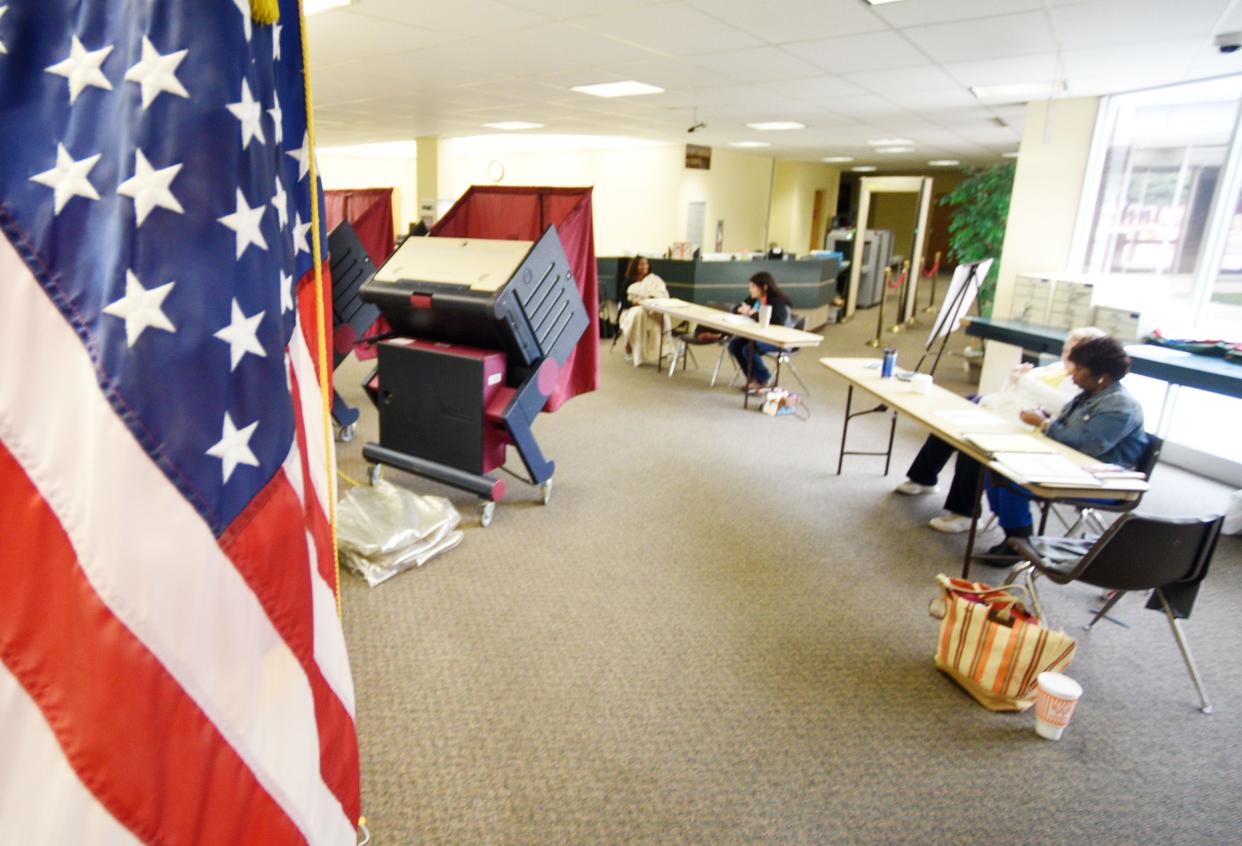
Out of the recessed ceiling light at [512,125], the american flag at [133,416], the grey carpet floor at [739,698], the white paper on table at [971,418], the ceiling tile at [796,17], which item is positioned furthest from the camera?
the recessed ceiling light at [512,125]

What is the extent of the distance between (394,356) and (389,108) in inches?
229

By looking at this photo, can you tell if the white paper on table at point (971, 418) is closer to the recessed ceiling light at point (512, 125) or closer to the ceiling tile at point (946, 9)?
the ceiling tile at point (946, 9)

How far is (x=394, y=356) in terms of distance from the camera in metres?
3.91

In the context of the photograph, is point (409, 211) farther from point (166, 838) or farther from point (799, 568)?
point (166, 838)

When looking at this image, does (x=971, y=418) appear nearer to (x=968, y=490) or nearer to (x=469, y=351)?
(x=968, y=490)

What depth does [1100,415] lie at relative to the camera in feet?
10.5

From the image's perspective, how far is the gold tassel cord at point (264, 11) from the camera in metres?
1.00

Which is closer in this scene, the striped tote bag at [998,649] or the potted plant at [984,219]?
the striped tote bag at [998,649]

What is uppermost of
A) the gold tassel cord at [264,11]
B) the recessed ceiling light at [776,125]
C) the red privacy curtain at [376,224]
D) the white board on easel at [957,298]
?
the recessed ceiling light at [776,125]

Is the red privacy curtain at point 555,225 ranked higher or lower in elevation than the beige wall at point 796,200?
lower

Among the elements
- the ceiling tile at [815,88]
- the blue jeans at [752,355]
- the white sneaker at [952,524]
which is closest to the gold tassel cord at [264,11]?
the white sneaker at [952,524]

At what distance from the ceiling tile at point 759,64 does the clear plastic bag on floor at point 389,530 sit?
3742mm

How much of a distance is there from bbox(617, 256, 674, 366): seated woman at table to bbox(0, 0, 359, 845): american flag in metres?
7.03

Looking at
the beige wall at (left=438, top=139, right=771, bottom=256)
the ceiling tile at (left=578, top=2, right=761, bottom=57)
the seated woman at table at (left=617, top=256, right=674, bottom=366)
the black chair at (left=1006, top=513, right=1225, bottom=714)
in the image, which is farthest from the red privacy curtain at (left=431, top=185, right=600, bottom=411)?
the beige wall at (left=438, top=139, right=771, bottom=256)
